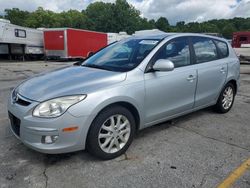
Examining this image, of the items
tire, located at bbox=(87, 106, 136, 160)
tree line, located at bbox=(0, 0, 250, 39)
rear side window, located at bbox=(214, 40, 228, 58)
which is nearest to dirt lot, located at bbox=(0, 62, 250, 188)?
tire, located at bbox=(87, 106, 136, 160)

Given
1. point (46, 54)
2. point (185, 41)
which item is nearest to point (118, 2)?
point (46, 54)

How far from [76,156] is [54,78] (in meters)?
1.08

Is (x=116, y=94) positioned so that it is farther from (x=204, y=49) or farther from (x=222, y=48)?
(x=222, y=48)

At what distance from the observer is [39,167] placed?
307 cm

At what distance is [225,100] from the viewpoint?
5.21m

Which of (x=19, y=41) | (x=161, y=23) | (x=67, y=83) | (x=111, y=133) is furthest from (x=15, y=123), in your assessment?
(x=161, y=23)

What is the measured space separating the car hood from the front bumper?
205 millimetres

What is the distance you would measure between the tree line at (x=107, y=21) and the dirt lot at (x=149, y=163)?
5348 cm

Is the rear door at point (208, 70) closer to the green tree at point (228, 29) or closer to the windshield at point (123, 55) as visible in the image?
the windshield at point (123, 55)

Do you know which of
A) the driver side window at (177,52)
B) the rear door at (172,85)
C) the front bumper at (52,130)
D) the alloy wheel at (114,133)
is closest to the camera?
the front bumper at (52,130)

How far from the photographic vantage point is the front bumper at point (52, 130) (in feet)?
9.21

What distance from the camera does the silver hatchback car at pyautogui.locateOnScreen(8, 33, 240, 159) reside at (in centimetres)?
287

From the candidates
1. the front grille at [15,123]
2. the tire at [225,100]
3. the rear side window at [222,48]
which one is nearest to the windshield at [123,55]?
the front grille at [15,123]

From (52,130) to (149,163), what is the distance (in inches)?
49.4
